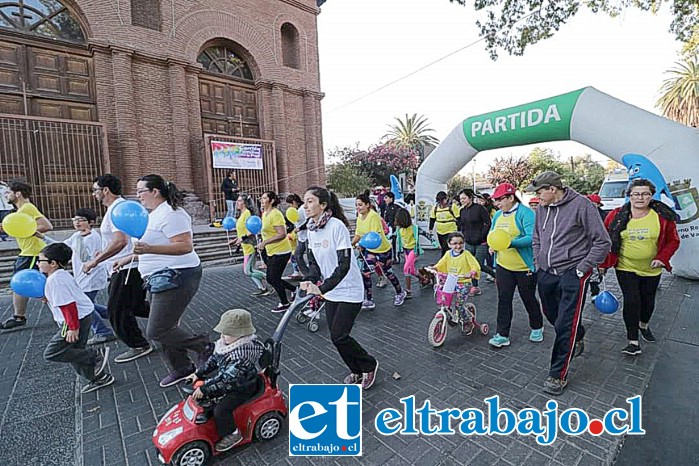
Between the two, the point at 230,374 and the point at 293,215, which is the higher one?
the point at 293,215

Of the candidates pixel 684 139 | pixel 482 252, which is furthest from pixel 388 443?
pixel 684 139

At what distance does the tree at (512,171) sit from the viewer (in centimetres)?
3088

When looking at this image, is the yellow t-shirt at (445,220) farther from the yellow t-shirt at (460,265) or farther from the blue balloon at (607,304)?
the blue balloon at (607,304)

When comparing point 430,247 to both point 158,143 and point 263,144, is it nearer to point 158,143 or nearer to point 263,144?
point 263,144

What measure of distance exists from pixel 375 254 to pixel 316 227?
3.13 meters

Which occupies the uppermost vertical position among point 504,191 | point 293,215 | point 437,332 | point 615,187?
point 615,187

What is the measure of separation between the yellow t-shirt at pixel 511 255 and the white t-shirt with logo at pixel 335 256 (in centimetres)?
187

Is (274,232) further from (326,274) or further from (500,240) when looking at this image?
(500,240)

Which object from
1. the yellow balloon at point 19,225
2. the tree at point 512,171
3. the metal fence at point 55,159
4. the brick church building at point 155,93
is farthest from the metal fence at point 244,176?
the tree at point 512,171

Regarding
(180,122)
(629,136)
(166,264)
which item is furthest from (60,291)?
(180,122)

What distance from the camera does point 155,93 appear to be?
12.8 meters

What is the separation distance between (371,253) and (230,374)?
3.87 meters
